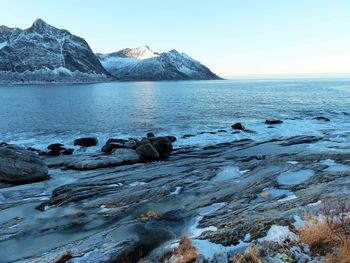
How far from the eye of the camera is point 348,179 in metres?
17.2

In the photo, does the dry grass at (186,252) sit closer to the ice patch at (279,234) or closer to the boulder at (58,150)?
the ice patch at (279,234)

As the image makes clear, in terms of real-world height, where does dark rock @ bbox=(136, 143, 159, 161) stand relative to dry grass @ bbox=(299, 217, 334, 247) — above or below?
below

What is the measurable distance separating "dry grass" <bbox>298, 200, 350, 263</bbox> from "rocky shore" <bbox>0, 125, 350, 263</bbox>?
33 cm

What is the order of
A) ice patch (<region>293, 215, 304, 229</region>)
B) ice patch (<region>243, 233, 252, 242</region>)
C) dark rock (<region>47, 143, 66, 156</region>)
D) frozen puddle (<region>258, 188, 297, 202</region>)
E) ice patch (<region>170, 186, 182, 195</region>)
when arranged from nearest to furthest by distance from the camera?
ice patch (<region>243, 233, 252, 242</region>) → ice patch (<region>293, 215, 304, 229</region>) → frozen puddle (<region>258, 188, 297, 202</region>) → ice patch (<region>170, 186, 182, 195</region>) → dark rock (<region>47, 143, 66, 156</region>)

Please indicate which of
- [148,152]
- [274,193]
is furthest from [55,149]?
[274,193]

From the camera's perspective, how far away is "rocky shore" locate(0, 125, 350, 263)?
10.3 m

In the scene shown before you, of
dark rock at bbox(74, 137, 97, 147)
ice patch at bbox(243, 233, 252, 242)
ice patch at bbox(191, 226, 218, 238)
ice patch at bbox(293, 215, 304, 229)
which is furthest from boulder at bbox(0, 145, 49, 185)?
ice patch at bbox(293, 215, 304, 229)

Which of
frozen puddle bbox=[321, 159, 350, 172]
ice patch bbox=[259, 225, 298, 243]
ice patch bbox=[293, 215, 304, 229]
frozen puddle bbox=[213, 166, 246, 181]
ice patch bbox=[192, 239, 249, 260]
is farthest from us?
frozen puddle bbox=[213, 166, 246, 181]

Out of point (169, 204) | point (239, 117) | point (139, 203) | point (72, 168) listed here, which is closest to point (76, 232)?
point (139, 203)

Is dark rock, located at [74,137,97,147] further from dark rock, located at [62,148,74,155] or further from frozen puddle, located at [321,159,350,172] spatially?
frozen puddle, located at [321,159,350,172]

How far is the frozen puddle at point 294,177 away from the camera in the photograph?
60.0 feet

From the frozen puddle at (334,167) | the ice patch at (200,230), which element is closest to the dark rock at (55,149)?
the ice patch at (200,230)

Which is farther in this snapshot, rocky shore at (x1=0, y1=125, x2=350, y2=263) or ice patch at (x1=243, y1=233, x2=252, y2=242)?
rocky shore at (x1=0, y1=125, x2=350, y2=263)

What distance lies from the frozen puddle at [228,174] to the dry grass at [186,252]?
10498 millimetres
